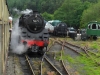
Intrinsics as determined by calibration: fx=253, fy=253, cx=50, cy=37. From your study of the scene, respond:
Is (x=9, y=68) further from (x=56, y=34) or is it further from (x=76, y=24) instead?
(x=76, y=24)

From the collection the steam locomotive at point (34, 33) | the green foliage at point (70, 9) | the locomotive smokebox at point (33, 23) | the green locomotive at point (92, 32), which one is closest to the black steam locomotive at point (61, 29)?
the green locomotive at point (92, 32)

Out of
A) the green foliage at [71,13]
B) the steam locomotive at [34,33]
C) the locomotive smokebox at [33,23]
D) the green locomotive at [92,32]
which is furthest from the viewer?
the green foliage at [71,13]

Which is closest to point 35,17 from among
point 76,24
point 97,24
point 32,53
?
point 32,53

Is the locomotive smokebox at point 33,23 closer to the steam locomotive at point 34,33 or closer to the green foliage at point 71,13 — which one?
the steam locomotive at point 34,33

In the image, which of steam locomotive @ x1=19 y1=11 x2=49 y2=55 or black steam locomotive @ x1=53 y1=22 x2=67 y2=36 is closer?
steam locomotive @ x1=19 y1=11 x2=49 y2=55

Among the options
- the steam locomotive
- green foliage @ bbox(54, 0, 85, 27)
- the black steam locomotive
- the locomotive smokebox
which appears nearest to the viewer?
the steam locomotive

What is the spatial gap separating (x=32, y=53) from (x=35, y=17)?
8.49ft

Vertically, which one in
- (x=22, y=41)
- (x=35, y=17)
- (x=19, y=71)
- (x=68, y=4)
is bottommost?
(x=19, y=71)

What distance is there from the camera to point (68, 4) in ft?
213

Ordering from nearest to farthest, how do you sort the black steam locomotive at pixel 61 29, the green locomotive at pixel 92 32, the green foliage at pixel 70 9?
the green locomotive at pixel 92 32 → the black steam locomotive at pixel 61 29 → the green foliage at pixel 70 9

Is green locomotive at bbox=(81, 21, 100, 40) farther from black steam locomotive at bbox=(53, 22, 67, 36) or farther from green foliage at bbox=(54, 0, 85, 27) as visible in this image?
green foliage at bbox=(54, 0, 85, 27)

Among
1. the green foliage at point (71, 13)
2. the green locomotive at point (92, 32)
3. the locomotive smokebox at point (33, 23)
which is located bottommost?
the green locomotive at point (92, 32)

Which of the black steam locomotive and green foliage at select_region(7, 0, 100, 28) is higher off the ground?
green foliage at select_region(7, 0, 100, 28)

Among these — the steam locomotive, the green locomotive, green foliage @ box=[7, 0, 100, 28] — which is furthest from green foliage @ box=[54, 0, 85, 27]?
the steam locomotive
